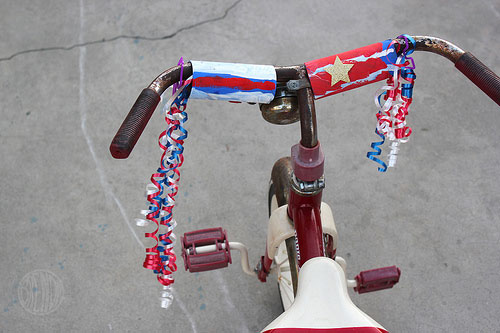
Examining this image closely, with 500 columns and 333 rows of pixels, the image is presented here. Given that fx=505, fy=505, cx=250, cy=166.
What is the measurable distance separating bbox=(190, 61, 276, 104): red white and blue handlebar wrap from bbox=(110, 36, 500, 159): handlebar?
0.08ft

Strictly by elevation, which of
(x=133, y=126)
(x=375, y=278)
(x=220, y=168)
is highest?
(x=220, y=168)

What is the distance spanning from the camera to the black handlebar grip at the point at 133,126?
32.4 inches

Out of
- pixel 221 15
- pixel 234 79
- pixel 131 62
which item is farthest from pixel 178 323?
pixel 221 15

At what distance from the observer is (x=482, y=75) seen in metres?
0.94

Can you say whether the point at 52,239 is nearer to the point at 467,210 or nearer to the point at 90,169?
the point at 90,169

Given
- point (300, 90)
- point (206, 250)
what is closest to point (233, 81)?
point (300, 90)

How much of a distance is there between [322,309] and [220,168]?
4.27 ft

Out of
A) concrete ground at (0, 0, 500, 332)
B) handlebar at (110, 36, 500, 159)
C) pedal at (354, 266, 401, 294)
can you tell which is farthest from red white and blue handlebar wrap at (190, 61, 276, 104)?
concrete ground at (0, 0, 500, 332)

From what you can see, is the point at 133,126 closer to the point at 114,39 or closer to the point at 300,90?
the point at 300,90

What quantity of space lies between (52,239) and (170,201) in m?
1.07

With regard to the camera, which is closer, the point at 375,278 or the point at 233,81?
the point at 233,81

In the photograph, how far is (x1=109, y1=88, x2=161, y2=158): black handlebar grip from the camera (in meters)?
0.82

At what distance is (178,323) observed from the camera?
1.79 m

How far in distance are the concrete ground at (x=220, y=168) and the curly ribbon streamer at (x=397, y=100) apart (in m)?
0.90
